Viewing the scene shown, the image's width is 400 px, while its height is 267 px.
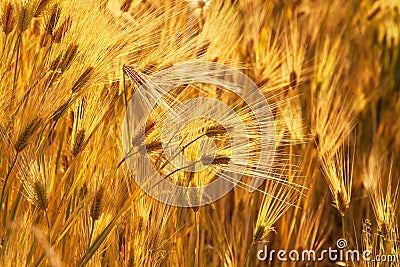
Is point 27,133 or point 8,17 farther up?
point 8,17

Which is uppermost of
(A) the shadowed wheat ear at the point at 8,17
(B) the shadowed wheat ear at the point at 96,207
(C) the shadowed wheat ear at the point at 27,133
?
(A) the shadowed wheat ear at the point at 8,17

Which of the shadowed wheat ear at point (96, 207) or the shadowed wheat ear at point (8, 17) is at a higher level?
the shadowed wheat ear at point (8, 17)

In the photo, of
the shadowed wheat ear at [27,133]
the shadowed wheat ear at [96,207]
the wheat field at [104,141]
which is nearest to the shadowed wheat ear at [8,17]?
the wheat field at [104,141]

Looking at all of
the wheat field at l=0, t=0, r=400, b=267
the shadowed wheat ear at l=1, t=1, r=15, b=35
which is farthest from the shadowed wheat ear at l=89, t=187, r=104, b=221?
the shadowed wheat ear at l=1, t=1, r=15, b=35

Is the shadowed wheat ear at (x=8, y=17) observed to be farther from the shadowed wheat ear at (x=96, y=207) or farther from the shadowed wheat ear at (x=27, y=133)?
the shadowed wheat ear at (x=96, y=207)

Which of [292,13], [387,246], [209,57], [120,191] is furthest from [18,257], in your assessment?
[292,13]

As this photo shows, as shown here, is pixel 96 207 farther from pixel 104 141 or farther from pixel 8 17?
pixel 8 17

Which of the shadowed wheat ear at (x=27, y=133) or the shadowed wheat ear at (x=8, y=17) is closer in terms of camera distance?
the shadowed wheat ear at (x=27, y=133)

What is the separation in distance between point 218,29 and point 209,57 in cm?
6

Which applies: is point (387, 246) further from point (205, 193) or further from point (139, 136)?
point (139, 136)

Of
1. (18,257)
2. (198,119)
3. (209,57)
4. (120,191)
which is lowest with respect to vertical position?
(18,257)

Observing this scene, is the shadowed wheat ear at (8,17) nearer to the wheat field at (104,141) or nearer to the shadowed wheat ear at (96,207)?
the wheat field at (104,141)

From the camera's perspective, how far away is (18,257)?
114 cm

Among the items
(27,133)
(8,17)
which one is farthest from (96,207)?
(8,17)
